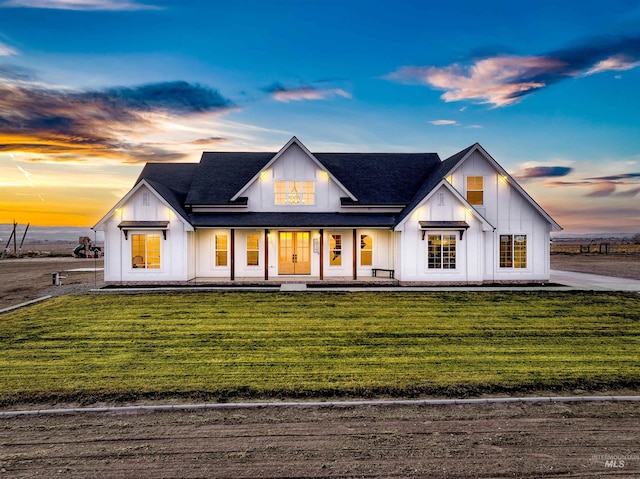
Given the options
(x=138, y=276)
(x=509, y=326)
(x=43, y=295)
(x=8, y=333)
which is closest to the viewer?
(x=8, y=333)

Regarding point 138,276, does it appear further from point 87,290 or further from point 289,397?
point 289,397

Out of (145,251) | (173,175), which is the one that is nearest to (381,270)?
(145,251)

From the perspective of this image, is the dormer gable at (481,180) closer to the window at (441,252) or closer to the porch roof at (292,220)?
the window at (441,252)

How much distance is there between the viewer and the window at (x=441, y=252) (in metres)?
20.0

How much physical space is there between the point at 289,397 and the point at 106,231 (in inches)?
651

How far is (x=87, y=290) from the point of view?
59.8 ft

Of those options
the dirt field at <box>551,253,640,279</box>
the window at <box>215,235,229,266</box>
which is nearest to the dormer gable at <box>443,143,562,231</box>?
the dirt field at <box>551,253,640,279</box>

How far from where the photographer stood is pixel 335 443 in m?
5.41

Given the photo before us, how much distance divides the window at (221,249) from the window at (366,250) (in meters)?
7.41

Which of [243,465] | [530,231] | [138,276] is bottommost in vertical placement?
[243,465]

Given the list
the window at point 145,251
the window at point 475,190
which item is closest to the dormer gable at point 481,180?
the window at point 475,190

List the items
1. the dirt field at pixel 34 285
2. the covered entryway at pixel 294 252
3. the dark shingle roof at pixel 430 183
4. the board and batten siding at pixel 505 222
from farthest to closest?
the covered entryway at pixel 294 252
the board and batten siding at pixel 505 222
the dark shingle roof at pixel 430 183
the dirt field at pixel 34 285

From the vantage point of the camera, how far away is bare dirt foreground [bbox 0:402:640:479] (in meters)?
4.82

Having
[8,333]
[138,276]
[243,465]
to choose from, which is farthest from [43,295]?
[243,465]
